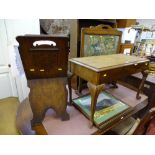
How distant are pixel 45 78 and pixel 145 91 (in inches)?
54.0

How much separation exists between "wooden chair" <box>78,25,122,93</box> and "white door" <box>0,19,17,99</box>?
82 centimetres

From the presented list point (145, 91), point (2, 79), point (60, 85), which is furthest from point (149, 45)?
point (2, 79)

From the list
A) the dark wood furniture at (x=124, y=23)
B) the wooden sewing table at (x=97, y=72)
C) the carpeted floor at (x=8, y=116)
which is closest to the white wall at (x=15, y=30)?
the carpeted floor at (x=8, y=116)

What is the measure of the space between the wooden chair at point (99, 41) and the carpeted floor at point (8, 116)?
29.9 inches

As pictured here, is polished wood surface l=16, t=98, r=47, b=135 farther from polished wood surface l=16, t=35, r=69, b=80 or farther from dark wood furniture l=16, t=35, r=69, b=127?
polished wood surface l=16, t=35, r=69, b=80

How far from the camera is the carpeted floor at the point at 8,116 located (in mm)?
1058

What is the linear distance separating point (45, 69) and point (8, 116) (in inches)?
29.4

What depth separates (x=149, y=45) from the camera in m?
2.08

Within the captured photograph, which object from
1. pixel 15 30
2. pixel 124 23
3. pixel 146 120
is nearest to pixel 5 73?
pixel 15 30

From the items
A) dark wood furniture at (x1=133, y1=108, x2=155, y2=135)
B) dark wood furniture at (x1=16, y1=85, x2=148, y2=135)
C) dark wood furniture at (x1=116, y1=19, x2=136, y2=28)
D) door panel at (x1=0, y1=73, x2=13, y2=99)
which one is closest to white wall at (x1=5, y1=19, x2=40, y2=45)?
door panel at (x1=0, y1=73, x2=13, y2=99)

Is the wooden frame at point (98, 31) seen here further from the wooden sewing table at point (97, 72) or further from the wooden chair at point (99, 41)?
the wooden sewing table at point (97, 72)

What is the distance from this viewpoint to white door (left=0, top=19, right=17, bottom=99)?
4.33ft

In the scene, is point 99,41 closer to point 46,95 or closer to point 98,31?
point 98,31
